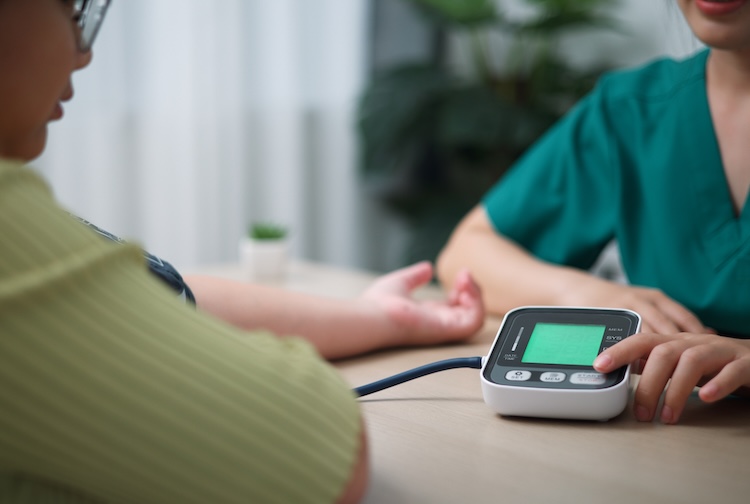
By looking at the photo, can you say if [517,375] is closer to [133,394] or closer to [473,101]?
[133,394]

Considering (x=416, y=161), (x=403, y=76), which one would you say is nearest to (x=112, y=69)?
(x=403, y=76)

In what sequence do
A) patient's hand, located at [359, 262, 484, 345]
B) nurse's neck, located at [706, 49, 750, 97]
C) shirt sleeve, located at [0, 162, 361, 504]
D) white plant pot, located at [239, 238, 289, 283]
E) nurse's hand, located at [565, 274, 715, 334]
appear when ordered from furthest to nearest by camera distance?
white plant pot, located at [239, 238, 289, 283] < nurse's neck, located at [706, 49, 750, 97] < patient's hand, located at [359, 262, 484, 345] < nurse's hand, located at [565, 274, 715, 334] < shirt sleeve, located at [0, 162, 361, 504]

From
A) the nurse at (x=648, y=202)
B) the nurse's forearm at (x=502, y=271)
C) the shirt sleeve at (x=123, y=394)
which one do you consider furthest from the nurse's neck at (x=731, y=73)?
the shirt sleeve at (x=123, y=394)

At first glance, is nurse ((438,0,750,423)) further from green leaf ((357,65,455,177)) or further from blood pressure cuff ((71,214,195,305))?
green leaf ((357,65,455,177))

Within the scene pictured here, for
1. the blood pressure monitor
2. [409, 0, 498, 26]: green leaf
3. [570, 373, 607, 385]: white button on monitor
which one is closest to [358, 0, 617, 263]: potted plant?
[409, 0, 498, 26]: green leaf

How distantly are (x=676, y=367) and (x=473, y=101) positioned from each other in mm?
1962

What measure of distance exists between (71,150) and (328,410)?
A: 71.1 inches

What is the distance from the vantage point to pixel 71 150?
214 cm

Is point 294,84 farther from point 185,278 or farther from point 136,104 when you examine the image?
point 185,278

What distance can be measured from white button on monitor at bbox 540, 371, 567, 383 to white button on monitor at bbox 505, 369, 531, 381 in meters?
0.01

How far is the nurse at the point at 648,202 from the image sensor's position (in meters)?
0.98

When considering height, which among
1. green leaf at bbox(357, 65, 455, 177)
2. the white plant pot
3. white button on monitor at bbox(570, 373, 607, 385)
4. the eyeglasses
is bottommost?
green leaf at bbox(357, 65, 455, 177)

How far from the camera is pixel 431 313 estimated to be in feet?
3.11

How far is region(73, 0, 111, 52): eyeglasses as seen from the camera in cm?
68
